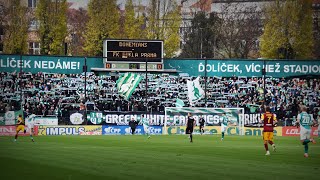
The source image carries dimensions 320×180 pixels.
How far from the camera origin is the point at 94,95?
2763 inches

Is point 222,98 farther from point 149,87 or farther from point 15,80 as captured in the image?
point 15,80

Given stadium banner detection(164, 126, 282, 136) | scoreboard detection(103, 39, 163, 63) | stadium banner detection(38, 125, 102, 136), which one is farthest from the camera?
scoreboard detection(103, 39, 163, 63)

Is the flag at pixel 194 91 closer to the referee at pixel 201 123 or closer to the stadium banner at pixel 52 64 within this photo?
the referee at pixel 201 123

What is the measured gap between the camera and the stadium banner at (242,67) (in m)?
71.1

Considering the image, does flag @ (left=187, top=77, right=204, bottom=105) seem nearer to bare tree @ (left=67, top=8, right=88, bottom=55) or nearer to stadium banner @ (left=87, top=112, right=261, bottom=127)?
stadium banner @ (left=87, top=112, right=261, bottom=127)

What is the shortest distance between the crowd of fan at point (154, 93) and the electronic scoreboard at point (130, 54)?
3.02 meters

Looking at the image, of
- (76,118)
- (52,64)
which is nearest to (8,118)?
(76,118)

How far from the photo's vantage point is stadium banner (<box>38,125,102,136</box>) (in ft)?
205

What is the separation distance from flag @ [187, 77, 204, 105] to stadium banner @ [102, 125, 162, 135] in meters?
4.10

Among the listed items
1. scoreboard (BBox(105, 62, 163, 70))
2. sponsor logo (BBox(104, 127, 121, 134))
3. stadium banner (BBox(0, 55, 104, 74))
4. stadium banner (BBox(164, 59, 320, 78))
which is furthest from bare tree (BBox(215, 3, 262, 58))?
sponsor logo (BBox(104, 127, 121, 134))

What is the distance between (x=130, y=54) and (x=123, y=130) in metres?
6.51

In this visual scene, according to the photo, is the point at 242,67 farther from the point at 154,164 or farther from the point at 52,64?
the point at 154,164

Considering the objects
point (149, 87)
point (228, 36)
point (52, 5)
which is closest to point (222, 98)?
point (149, 87)

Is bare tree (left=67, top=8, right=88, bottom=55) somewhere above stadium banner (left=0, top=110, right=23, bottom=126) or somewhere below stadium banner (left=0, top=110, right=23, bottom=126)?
above
